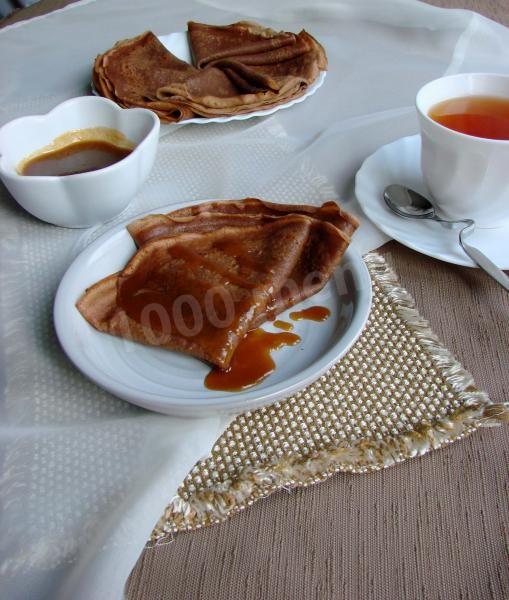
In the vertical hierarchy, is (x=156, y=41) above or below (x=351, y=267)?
above

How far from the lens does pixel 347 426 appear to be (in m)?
0.63

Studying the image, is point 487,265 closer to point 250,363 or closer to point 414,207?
point 414,207

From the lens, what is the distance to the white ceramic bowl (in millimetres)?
825

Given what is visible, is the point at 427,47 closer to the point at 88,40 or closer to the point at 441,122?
the point at 441,122

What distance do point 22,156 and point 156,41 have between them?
48 cm

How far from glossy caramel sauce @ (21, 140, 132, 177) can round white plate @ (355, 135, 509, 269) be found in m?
0.41

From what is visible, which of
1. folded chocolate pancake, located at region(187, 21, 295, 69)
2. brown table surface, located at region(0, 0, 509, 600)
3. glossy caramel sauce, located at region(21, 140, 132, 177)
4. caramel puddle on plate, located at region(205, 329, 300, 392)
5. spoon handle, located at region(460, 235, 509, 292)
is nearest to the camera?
brown table surface, located at region(0, 0, 509, 600)

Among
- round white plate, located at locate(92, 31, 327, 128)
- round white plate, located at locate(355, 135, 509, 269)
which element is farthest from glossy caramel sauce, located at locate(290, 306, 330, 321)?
round white plate, located at locate(92, 31, 327, 128)

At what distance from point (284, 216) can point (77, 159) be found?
0.37 m

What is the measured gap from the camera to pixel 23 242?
892 mm

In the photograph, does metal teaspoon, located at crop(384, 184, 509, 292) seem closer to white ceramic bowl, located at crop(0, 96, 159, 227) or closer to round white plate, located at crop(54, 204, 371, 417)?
round white plate, located at crop(54, 204, 371, 417)

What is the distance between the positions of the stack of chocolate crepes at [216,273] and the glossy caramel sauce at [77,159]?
0.19m

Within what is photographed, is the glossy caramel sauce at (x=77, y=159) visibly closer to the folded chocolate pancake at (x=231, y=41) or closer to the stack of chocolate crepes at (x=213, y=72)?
the stack of chocolate crepes at (x=213, y=72)

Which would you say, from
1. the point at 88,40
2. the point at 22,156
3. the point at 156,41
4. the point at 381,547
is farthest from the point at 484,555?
the point at 88,40
